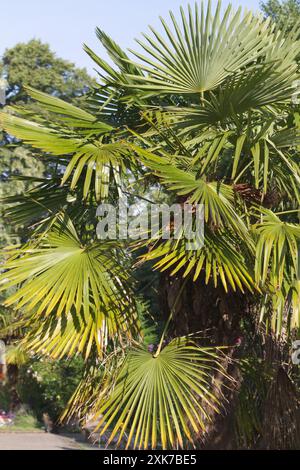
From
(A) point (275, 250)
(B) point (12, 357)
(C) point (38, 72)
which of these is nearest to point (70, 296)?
(A) point (275, 250)

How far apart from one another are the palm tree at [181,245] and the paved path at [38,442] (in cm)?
903

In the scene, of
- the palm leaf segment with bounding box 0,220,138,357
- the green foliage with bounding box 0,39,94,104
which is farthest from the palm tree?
the green foliage with bounding box 0,39,94,104

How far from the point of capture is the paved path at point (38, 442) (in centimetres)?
1388

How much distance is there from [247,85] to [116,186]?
1.27 meters

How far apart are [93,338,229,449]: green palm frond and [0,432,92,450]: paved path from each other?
947 centimetres

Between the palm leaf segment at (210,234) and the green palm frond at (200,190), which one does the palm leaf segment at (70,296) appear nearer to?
the palm leaf segment at (210,234)

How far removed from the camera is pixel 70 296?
4.46m

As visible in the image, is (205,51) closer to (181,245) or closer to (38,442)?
(181,245)

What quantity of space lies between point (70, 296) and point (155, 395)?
832 millimetres
